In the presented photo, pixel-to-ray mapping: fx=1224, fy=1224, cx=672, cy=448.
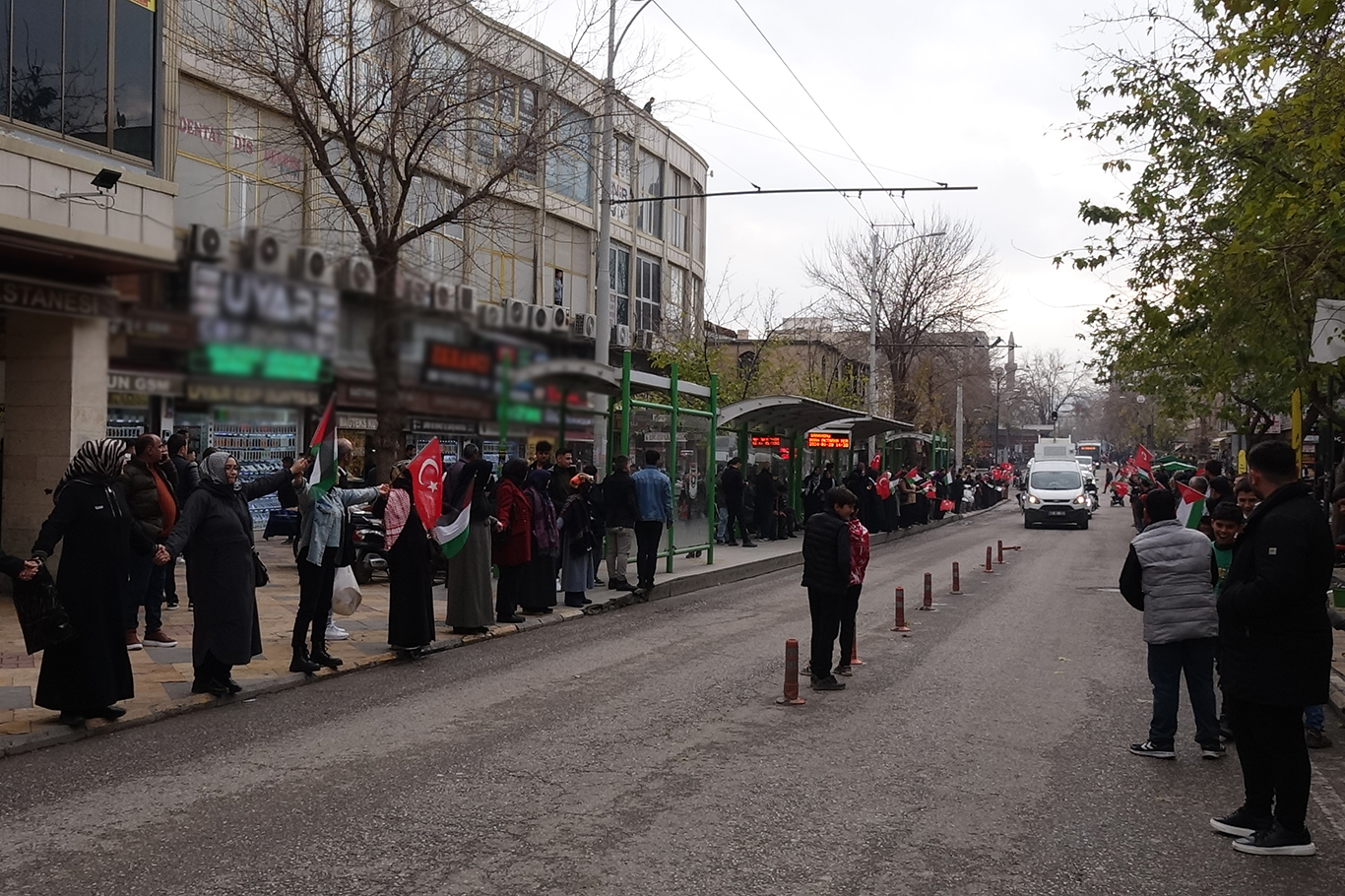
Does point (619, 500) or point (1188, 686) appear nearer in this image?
point (1188, 686)

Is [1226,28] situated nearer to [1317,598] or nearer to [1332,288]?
[1332,288]

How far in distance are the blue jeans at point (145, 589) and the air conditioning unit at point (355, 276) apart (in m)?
9.94

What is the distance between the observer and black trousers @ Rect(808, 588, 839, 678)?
10.2 metres

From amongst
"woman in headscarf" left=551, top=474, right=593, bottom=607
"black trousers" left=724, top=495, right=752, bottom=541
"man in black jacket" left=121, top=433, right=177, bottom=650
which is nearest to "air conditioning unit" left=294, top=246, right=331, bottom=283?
"man in black jacket" left=121, top=433, right=177, bottom=650

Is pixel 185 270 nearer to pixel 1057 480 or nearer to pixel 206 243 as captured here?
pixel 206 243

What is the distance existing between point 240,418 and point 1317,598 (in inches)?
227

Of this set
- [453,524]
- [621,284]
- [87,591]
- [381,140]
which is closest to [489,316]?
[381,140]

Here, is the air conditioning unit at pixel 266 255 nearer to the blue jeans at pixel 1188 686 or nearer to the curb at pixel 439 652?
the curb at pixel 439 652

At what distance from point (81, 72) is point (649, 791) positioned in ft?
17.1

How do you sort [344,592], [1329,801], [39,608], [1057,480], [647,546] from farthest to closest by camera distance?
[1057,480], [647,546], [344,592], [39,608], [1329,801]

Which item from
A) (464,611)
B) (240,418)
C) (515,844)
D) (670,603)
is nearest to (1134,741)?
(515,844)

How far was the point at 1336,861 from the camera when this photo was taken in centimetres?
573

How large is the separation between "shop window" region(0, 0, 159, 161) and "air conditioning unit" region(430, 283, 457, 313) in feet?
3.07

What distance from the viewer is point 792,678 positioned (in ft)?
31.2
